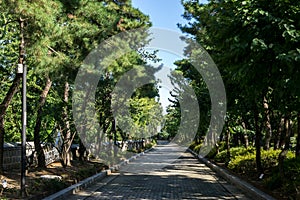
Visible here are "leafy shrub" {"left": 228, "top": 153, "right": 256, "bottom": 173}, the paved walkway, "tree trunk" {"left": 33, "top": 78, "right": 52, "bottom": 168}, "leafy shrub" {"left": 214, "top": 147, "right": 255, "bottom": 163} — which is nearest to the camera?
the paved walkway

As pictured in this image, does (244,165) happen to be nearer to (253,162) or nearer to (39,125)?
(253,162)

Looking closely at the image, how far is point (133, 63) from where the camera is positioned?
1917cm

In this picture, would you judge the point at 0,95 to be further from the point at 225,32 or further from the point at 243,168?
the point at 225,32

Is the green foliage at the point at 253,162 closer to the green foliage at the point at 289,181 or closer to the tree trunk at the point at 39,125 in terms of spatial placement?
the green foliage at the point at 289,181

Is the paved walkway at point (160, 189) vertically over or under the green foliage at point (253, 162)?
under

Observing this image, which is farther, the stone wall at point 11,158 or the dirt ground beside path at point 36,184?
the stone wall at point 11,158

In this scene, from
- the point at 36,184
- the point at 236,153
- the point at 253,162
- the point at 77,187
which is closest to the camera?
the point at 36,184

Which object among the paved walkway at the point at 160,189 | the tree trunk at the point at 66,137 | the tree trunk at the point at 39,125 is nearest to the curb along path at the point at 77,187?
the paved walkway at the point at 160,189

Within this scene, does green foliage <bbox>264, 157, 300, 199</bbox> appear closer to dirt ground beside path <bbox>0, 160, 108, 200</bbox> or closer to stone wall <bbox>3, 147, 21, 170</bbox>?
dirt ground beside path <bbox>0, 160, 108, 200</bbox>

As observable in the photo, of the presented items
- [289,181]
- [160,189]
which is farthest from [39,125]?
[289,181]

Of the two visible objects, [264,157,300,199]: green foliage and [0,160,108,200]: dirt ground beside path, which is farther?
[264,157,300,199]: green foliage

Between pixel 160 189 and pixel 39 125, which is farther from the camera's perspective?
pixel 39 125

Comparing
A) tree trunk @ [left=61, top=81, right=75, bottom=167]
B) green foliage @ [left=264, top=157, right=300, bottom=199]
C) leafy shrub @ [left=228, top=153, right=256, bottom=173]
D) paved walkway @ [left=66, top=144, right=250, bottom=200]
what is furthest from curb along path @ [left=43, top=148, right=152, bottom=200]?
leafy shrub @ [left=228, top=153, right=256, bottom=173]

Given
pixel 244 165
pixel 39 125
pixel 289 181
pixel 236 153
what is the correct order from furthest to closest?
1. pixel 236 153
2. pixel 244 165
3. pixel 39 125
4. pixel 289 181
